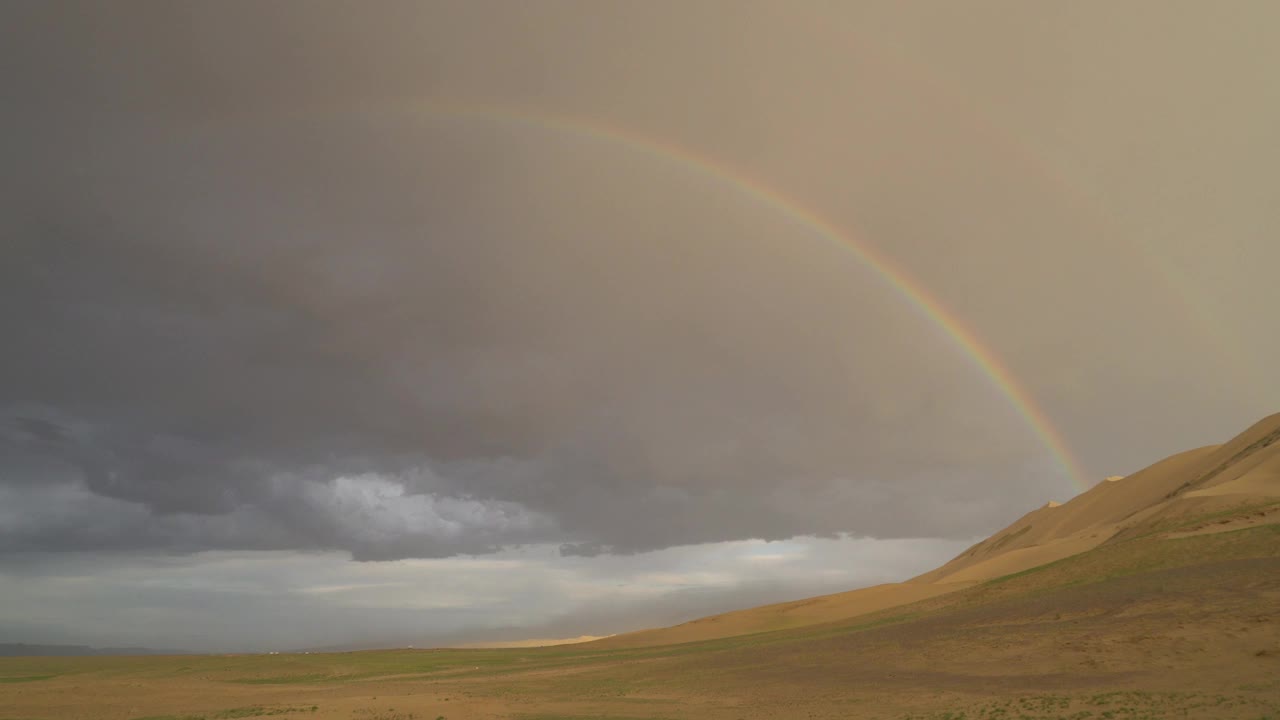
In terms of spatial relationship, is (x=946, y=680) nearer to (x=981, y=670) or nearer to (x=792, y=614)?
(x=981, y=670)

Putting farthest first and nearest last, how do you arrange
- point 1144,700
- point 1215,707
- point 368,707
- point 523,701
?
point 523,701 < point 368,707 < point 1144,700 < point 1215,707

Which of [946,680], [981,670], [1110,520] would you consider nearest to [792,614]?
[1110,520]

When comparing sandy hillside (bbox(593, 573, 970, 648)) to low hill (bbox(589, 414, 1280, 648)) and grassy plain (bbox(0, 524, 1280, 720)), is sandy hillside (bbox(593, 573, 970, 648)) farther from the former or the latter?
grassy plain (bbox(0, 524, 1280, 720))

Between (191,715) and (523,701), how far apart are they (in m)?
22.3

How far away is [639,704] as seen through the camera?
51750mm

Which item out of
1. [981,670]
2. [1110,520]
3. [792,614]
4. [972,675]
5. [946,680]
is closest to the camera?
[946,680]

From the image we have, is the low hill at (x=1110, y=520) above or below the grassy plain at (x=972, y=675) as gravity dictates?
above

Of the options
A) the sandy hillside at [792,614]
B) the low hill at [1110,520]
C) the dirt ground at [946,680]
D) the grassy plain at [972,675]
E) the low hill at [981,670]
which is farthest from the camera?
the sandy hillside at [792,614]

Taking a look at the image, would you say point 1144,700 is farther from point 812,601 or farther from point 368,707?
point 812,601

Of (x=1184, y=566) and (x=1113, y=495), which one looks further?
(x=1113, y=495)

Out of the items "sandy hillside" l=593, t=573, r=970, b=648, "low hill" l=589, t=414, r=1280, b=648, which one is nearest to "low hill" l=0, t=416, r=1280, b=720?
"low hill" l=589, t=414, r=1280, b=648

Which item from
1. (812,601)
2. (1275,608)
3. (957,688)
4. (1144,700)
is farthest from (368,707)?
(812,601)

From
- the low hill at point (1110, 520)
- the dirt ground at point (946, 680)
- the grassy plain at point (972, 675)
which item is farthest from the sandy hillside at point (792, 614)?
the dirt ground at point (946, 680)

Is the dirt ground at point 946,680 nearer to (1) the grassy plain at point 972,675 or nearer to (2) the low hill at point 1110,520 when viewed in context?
(1) the grassy plain at point 972,675
